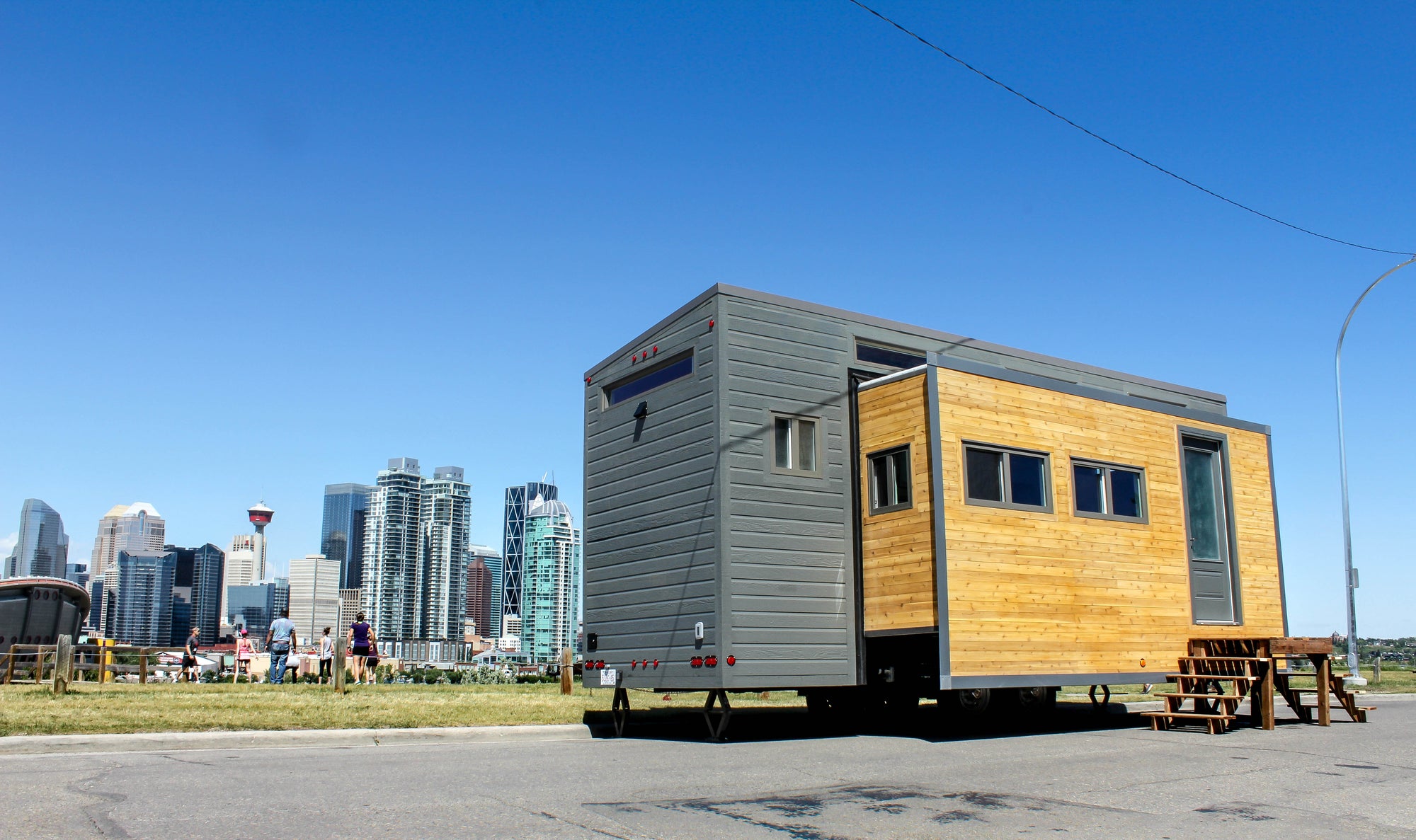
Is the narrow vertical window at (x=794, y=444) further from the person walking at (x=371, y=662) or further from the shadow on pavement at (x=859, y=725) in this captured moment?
the person walking at (x=371, y=662)

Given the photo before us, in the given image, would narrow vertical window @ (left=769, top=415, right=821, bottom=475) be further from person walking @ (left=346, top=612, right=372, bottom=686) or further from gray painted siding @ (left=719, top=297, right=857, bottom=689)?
person walking @ (left=346, top=612, right=372, bottom=686)

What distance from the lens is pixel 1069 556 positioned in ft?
45.4

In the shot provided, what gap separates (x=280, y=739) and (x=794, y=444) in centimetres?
662

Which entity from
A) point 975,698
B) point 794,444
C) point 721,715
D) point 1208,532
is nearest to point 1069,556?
point 975,698

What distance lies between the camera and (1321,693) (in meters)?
14.6

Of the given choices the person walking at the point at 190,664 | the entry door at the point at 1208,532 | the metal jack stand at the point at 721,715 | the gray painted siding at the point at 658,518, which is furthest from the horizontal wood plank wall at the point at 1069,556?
the person walking at the point at 190,664

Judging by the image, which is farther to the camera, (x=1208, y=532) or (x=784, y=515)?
(x=1208, y=532)

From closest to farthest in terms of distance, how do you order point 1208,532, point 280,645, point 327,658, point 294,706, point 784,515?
point 784,515, point 294,706, point 1208,532, point 280,645, point 327,658

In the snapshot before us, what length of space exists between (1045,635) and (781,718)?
437cm

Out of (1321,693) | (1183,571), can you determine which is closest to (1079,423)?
(1183,571)

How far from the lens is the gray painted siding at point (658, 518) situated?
12828 millimetres

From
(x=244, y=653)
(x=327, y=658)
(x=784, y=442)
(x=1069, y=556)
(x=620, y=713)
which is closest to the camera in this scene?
(x=784, y=442)

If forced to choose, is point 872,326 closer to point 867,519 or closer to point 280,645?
point 867,519

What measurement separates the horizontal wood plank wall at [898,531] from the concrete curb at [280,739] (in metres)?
3.93
